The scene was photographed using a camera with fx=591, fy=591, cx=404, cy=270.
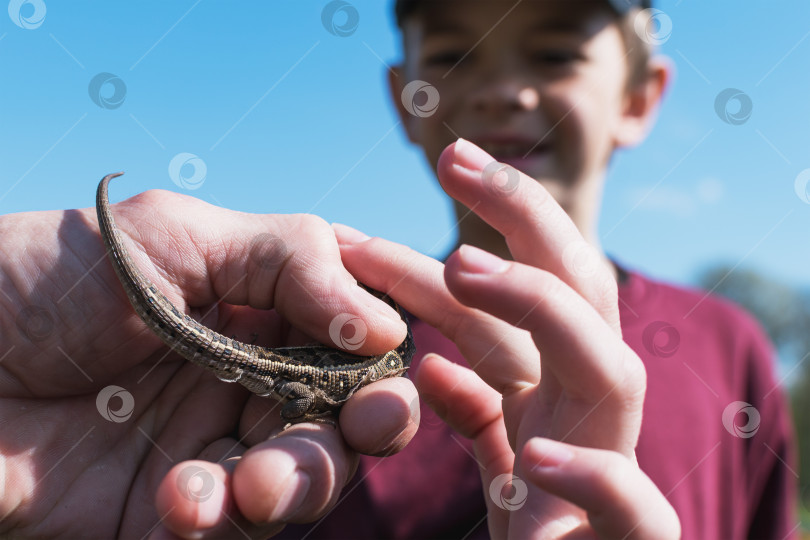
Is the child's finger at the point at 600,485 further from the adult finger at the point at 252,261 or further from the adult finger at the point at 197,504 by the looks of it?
the adult finger at the point at 252,261

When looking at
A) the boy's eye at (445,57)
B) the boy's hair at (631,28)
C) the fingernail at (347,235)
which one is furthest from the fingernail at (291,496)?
the boy's hair at (631,28)

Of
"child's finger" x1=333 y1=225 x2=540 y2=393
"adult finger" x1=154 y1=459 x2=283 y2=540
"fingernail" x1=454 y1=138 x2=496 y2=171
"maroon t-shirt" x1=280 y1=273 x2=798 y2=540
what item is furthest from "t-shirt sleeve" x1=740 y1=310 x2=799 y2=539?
"adult finger" x1=154 y1=459 x2=283 y2=540

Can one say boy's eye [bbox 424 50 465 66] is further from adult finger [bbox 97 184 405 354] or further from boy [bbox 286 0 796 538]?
adult finger [bbox 97 184 405 354]

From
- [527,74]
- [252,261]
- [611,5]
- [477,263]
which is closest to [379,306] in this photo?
[252,261]

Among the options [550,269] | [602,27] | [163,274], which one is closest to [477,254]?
[550,269]

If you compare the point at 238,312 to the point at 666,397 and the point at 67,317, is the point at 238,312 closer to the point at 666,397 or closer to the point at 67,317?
the point at 67,317
